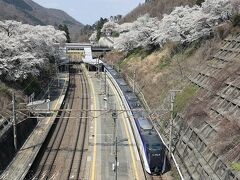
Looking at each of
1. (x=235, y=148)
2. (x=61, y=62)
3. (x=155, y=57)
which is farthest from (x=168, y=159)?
(x=61, y=62)

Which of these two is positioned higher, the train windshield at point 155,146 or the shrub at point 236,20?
the shrub at point 236,20

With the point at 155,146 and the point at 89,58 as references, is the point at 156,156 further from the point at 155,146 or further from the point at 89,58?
the point at 89,58

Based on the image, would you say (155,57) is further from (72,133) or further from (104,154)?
(104,154)

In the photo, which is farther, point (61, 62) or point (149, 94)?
point (61, 62)

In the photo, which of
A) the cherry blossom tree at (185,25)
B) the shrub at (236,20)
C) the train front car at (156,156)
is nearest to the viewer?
the train front car at (156,156)

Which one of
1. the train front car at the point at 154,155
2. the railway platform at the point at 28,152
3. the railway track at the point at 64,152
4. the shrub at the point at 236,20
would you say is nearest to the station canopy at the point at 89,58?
the railway platform at the point at 28,152

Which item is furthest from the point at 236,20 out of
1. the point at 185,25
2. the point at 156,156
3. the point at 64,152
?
the point at 64,152

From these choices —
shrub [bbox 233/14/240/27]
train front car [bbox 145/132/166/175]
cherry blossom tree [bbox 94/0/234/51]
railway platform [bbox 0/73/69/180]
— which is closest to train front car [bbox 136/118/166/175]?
train front car [bbox 145/132/166/175]

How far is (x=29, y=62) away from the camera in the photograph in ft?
158

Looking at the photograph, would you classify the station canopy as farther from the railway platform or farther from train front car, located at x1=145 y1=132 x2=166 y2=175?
train front car, located at x1=145 y1=132 x2=166 y2=175

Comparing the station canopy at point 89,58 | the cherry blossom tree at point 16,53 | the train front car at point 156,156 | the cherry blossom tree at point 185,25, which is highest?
the cherry blossom tree at point 185,25

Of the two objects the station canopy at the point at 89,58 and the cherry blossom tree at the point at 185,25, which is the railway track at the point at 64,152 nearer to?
the cherry blossom tree at the point at 185,25

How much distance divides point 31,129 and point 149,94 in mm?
16657

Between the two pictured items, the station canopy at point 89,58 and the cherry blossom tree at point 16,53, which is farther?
the station canopy at point 89,58
